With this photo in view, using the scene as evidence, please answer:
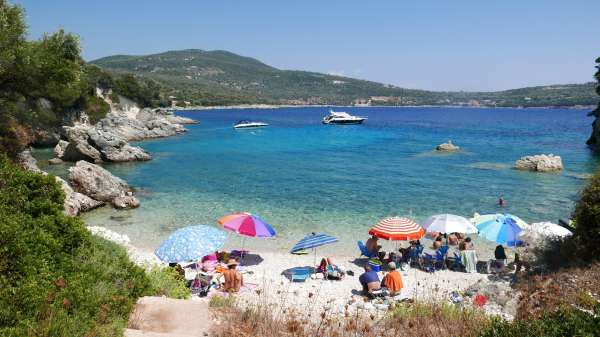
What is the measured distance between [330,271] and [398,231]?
257 cm

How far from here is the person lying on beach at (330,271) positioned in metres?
13.4

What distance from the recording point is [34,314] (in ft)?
18.2

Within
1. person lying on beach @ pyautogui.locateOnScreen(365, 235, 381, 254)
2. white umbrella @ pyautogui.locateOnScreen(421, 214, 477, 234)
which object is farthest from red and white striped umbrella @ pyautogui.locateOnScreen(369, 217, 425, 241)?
person lying on beach @ pyautogui.locateOnScreen(365, 235, 381, 254)

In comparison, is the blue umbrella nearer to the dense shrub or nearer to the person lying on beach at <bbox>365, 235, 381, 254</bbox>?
the dense shrub

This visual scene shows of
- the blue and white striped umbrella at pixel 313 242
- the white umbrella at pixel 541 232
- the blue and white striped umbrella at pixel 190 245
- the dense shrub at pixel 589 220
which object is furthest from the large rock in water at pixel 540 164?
the blue and white striped umbrella at pixel 190 245

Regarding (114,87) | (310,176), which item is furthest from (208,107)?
(310,176)

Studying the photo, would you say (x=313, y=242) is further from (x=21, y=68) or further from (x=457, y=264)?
(x=21, y=68)

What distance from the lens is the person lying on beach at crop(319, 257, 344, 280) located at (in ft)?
44.1

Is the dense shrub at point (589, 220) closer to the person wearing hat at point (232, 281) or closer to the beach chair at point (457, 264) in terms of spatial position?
the beach chair at point (457, 264)

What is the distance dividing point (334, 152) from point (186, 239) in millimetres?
38951

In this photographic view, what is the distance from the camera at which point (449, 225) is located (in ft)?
47.8

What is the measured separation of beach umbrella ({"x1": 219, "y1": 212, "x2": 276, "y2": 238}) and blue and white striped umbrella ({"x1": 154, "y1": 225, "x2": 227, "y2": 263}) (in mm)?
1230

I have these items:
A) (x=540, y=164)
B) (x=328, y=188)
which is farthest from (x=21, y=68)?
(x=540, y=164)

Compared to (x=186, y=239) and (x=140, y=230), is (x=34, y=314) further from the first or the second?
(x=140, y=230)
